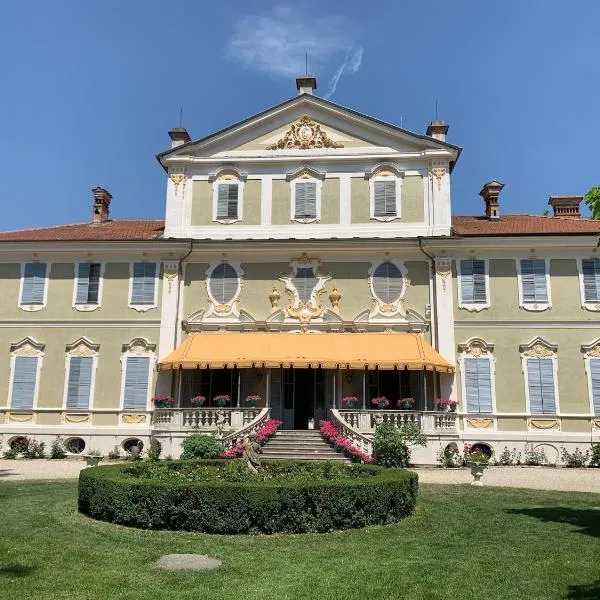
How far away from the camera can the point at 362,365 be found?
2141cm

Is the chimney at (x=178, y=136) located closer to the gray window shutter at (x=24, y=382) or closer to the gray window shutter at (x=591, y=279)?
the gray window shutter at (x=24, y=382)

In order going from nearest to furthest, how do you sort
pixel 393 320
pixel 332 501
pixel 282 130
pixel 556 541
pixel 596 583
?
pixel 596 583
pixel 556 541
pixel 332 501
pixel 393 320
pixel 282 130

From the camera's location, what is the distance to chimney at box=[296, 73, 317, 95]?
2633 centimetres

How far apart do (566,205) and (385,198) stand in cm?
932

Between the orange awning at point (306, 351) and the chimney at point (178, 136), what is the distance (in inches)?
347

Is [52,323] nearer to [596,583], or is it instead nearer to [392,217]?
[392,217]

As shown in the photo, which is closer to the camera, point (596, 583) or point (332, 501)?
point (596, 583)

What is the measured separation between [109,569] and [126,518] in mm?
2616

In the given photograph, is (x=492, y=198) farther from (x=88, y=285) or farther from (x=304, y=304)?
(x=88, y=285)

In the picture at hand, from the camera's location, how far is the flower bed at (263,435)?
17734 millimetres

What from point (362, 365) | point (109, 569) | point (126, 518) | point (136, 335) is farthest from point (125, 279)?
point (109, 569)

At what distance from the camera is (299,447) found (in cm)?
1983

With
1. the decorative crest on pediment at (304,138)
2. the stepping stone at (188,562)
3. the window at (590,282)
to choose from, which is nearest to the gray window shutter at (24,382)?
the decorative crest on pediment at (304,138)

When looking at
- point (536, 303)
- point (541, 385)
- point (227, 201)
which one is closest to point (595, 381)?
point (541, 385)
